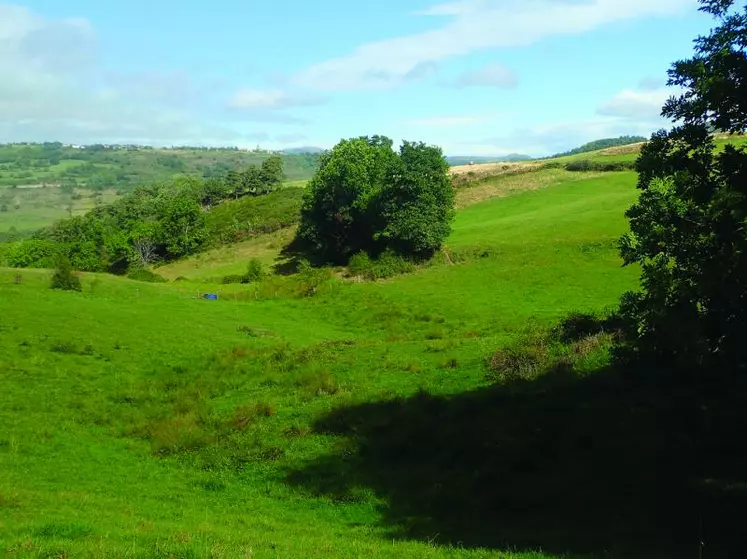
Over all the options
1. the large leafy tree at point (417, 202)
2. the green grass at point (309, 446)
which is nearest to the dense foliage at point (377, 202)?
the large leafy tree at point (417, 202)

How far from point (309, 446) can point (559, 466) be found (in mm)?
7987

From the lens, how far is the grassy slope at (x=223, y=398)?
39.6 feet

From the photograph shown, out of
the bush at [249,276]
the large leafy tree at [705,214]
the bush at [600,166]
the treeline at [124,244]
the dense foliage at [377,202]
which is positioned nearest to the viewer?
the large leafy tree at [705,214]

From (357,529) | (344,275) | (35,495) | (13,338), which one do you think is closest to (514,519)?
(357,529)

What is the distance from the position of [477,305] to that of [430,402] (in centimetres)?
2667

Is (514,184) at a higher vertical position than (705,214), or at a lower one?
higher

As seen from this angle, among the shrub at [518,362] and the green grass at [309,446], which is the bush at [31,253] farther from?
the shrub at [518,362]

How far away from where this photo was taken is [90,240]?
115 metres

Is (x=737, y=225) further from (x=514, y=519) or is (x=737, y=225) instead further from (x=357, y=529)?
(x=357, y=529)

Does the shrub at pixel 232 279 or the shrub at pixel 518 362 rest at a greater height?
the shrub at pixel 518 362

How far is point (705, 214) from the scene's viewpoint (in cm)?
1339

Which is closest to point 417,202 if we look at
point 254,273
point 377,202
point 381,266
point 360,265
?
point 377,202

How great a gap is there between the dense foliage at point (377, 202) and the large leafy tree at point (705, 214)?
53934 millimetres

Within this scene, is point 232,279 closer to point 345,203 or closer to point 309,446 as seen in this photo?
point 345,203
